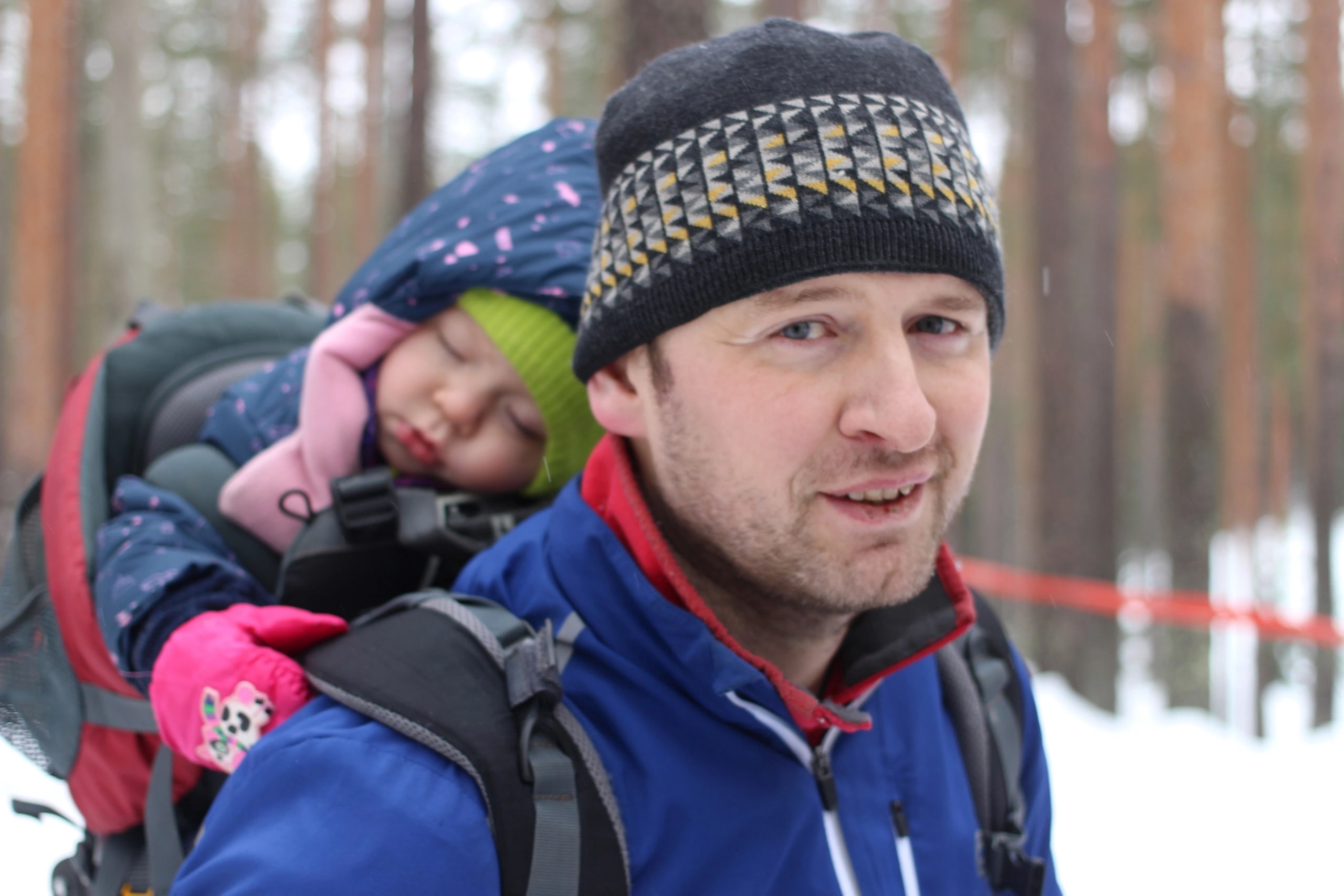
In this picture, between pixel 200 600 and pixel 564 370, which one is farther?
pixel 564 370

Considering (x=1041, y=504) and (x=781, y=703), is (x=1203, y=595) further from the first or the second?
(x=781, y=703)

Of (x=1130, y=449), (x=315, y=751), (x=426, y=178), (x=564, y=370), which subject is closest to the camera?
(x=315, y=751)

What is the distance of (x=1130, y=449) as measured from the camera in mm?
27609

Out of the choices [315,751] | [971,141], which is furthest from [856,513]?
[315,751]

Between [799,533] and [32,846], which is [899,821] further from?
[32,846]

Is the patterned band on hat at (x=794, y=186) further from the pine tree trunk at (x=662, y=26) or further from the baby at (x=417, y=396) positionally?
the pine tree trunk at (x=662, y=26)

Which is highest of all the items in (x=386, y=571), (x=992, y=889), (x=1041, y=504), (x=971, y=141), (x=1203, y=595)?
(x=971, y=141)

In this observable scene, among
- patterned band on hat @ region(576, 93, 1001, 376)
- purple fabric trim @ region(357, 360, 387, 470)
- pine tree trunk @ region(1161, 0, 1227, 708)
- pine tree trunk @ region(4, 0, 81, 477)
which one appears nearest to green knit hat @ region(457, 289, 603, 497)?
purple fabric trim @ region(357, 360, 387, 470)

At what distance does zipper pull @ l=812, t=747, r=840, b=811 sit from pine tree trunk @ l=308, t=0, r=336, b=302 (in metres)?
18.9

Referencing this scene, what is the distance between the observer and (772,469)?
1383mm

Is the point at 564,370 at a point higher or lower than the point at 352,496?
higher

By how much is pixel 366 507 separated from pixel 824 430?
1008 millimetres

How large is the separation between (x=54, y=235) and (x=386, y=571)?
10.5 m

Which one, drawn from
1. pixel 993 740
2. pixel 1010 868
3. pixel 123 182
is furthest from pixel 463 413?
pixel 123 182
